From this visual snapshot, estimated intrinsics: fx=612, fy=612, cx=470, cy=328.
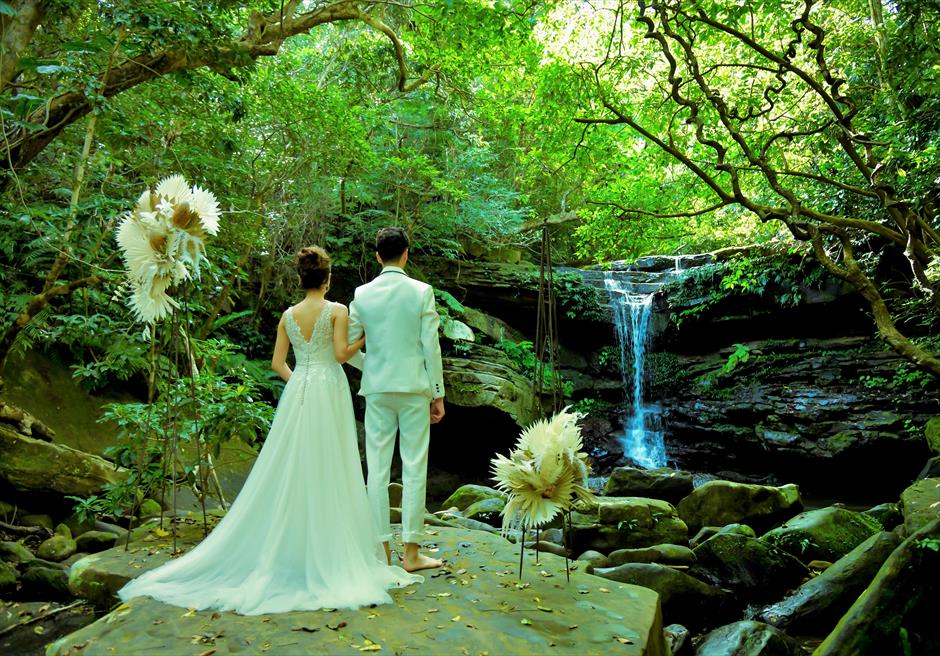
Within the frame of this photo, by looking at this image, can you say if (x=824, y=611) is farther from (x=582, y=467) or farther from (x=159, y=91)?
(x=159, y=91)

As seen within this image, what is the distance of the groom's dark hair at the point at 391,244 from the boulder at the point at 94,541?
14.9 ft

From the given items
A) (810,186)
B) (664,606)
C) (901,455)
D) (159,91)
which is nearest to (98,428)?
(159,91)

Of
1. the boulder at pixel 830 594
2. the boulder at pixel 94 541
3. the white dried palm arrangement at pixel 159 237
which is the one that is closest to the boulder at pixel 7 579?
the boulder at pixel 94 541

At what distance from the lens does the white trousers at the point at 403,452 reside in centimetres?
392

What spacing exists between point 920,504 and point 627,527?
9.29ft

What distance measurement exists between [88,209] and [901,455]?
42.2ft

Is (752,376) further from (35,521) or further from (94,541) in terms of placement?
(35,521)

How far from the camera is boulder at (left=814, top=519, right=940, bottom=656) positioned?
3381 mm

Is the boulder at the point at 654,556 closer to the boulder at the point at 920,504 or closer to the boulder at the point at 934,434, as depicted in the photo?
the boulder at the point at 920,504

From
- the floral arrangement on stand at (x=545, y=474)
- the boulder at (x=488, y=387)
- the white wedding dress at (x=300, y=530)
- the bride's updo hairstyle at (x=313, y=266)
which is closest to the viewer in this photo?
the white wedding dress at (x=300, y=530)

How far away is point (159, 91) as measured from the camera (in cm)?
698

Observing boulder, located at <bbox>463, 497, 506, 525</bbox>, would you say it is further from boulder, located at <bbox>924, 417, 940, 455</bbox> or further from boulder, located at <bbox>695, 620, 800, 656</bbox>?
boulder, located at <bbox>924, 417, 940, 455</bbox>

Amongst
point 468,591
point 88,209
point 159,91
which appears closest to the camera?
point 468,591

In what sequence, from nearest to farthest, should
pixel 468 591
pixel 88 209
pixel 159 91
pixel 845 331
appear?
1. pixel 468 591
2. pixel 88 209
3. pixel 159 91
4. pixel 845 331
